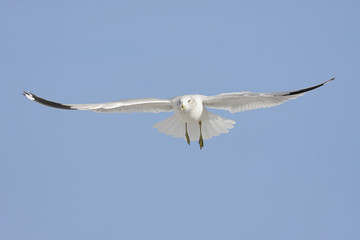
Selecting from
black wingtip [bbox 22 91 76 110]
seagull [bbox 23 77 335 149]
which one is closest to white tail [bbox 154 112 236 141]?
seagull [bbox 23 77 335 149]

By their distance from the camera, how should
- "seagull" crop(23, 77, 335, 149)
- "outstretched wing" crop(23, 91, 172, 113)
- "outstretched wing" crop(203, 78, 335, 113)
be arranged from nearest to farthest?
"outstretched wing" crop(203, 78, 335, 113)
"seagull" crop(23, 77, 335, 149)
"outstretched wing" crop(23, 91, 172, 113)

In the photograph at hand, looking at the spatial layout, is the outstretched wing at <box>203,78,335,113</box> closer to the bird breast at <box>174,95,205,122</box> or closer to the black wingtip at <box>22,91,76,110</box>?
the bird breast at <box>174,95,205,122</box>

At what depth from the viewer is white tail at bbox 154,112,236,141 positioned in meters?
11.9

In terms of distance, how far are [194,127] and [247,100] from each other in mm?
1296

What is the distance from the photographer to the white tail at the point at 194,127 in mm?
11914

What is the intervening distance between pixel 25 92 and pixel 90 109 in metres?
1.20

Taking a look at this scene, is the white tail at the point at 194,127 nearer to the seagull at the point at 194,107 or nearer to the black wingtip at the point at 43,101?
the seagull at the point at 194,107

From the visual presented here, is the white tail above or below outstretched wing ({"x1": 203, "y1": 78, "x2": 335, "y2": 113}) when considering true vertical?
below

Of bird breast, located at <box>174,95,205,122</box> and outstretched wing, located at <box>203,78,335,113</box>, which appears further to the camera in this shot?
bird breast, located at <box>174,95,205,122</box>

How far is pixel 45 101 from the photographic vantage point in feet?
37.1

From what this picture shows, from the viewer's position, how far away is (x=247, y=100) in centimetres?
1123

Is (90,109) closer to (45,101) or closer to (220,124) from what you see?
(45,101)

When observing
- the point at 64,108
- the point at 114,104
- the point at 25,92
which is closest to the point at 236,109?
the point at 114,104

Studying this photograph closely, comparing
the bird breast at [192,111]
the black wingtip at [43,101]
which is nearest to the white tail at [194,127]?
the bird breast at [192,111]
